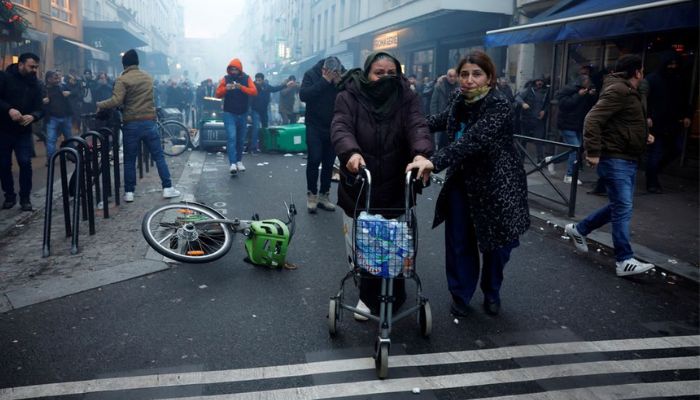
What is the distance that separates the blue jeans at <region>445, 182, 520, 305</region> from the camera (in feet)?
13.8

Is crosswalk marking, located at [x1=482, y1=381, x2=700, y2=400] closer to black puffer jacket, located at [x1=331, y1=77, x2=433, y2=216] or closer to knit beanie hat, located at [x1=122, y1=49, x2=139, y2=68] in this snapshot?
black puffer jacket, located at [x1=331, y1=77, x2=433, y2=216]

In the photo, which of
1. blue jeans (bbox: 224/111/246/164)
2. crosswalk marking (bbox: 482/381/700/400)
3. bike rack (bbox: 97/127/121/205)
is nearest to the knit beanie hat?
bike rack (bbox: 97/127/121/205)

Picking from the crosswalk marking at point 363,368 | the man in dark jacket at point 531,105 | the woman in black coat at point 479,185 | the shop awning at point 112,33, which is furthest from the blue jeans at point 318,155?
the shop awning at point 112,33

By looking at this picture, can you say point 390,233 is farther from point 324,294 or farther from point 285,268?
point 285,268

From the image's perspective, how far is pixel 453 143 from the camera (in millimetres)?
3986

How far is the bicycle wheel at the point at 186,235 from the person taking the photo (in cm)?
512

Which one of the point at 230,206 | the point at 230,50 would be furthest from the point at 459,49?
the point at 230,50

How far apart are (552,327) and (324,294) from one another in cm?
173

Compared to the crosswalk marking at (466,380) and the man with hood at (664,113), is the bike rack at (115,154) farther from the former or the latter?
the man with hood at (664,113)

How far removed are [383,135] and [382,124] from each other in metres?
0.07

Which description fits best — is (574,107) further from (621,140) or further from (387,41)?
(387,41)

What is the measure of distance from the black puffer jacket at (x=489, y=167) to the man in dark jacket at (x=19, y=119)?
18.3 feet

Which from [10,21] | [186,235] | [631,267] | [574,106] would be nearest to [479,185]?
[631,267]

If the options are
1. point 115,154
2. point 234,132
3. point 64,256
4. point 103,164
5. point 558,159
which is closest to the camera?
point 64,256
